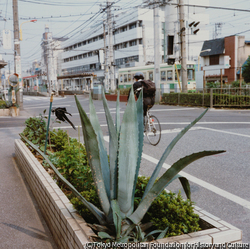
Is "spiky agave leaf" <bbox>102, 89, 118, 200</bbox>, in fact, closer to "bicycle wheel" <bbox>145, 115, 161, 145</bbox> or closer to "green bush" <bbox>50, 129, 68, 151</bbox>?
"green bush" <bbox>50, 129, 68, 151</bbox>

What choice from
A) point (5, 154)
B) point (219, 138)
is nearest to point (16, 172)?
point (5, 154)

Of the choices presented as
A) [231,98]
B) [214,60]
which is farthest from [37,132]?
[214,60]

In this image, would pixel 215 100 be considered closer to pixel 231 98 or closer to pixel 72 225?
pixel 231 98

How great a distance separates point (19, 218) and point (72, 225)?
4.69 ft

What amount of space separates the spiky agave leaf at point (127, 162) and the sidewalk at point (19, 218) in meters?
0.99

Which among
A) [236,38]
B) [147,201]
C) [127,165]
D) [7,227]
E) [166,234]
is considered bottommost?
[7,227]

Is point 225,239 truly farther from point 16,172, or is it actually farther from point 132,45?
point 132,45

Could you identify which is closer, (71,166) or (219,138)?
(71,166)

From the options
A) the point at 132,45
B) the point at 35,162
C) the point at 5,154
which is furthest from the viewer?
the point at 132,45

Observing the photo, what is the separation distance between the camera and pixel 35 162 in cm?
422

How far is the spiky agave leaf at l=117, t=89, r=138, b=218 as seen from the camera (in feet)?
6.89

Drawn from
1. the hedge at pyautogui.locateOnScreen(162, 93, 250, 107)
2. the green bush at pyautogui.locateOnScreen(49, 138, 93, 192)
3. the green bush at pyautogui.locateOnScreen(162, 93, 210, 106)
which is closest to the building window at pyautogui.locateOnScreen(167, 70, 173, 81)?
the green bush at pyautogui.locateOnScreen(162, 93, 210, 106)

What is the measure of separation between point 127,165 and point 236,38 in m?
39.4

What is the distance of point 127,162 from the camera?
2109 millimetres
